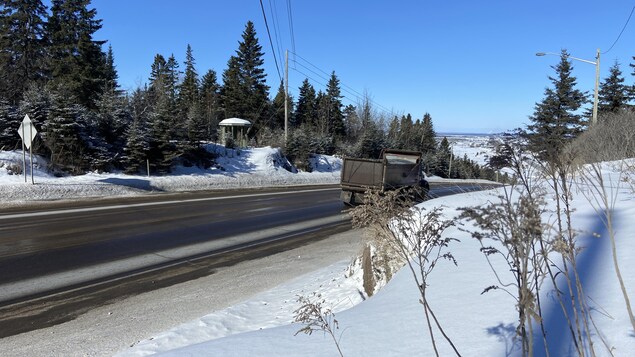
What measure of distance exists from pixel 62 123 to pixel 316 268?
17.7 metres

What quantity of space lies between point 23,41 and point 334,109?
4058 centimetres

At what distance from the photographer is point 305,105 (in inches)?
2655

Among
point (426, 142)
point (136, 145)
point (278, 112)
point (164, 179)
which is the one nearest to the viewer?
point (164, 179)

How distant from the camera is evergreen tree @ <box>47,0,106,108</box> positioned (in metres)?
35.0

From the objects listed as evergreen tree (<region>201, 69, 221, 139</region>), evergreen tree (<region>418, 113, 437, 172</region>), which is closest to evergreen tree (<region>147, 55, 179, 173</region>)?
evergreen tree (<region>201, 69, 221, 139</region>)

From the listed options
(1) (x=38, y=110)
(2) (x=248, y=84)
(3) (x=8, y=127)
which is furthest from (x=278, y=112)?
(3) (x=8, y=127)

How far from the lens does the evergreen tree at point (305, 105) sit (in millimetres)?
65750

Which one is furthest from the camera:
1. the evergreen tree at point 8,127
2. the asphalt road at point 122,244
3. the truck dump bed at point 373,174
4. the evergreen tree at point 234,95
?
the evergreen tree at point 234,95

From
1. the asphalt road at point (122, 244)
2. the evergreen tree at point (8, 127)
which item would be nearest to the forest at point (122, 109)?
the evergreen tree at point (8, 127)

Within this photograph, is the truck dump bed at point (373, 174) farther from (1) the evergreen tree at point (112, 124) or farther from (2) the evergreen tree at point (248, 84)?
(2) the evergreen tree at point (248, 84)

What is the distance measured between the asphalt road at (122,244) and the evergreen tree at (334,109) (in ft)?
150

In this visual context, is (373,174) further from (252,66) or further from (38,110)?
(252,66)

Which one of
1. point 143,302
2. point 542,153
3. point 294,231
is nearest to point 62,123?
point 294,231

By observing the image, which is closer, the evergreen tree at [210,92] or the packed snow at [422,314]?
the packed snow at [422,314]
